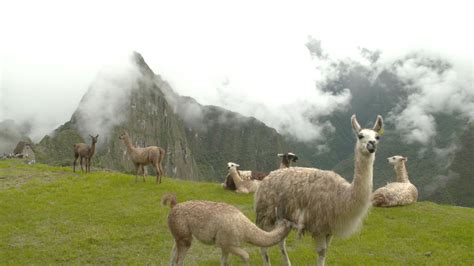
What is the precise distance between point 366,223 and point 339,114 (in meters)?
156

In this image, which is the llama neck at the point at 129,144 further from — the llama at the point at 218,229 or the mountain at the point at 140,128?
the mountain at the point at 140,128

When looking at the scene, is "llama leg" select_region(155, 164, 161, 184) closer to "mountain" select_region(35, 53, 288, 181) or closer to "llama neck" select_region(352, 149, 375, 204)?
"llama neck" select_region(352, 149, 375, 204)

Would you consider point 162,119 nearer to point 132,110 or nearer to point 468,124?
point 132,110

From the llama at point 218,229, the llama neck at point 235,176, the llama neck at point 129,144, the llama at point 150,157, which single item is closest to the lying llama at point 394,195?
the llama neck at point 235,176

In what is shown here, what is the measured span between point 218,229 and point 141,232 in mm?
5115

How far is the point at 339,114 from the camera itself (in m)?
165

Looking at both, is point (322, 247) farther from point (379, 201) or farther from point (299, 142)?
point (299, 142)

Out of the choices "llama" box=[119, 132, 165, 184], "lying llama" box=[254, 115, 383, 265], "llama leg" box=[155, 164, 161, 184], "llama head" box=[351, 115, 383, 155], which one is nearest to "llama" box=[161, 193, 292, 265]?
"lying llama" box=[254, 115, 383, 265]

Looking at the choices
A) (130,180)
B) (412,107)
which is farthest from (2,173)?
(412,107)

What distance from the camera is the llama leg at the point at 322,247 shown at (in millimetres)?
8039

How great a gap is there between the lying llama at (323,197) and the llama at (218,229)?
0.48 m

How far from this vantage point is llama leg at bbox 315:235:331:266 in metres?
8.04

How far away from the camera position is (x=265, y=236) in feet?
25.2

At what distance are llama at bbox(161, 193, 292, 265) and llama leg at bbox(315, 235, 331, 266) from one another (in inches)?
36.0
